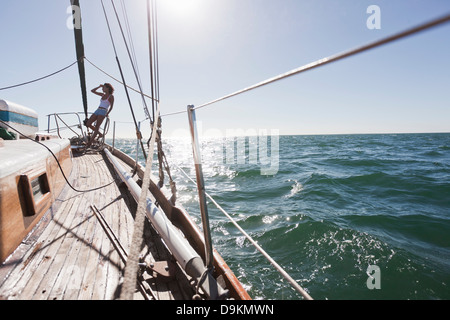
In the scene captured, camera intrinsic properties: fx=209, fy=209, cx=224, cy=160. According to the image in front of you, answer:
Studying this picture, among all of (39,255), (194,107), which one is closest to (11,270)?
(39,255)

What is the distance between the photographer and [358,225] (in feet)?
17.2

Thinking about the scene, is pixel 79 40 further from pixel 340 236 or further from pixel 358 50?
pixel 340 236

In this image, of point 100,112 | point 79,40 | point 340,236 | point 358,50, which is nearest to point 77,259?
point 358,50

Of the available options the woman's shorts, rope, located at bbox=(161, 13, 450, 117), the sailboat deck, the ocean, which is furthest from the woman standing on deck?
rope, located at bbox=(161, 13, 450, 117)

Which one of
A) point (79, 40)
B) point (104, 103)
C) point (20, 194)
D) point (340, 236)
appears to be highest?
point (79, 40)

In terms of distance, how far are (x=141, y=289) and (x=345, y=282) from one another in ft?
11.1

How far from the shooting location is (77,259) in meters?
2.13

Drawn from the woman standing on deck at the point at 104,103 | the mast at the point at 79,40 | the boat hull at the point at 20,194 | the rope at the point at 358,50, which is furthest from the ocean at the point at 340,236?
the mast at the point at 79,40

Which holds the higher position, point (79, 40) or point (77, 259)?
point (79, 40)

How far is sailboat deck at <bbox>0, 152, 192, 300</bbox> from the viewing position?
176cm

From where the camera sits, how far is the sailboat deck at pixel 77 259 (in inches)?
69.1

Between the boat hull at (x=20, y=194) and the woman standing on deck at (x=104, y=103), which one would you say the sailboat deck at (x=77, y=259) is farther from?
the woman standing on deck at (x=104, y=103)

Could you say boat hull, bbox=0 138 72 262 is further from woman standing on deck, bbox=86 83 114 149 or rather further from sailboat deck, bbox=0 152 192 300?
woman standing on deck, bbox=86 83 114 149
